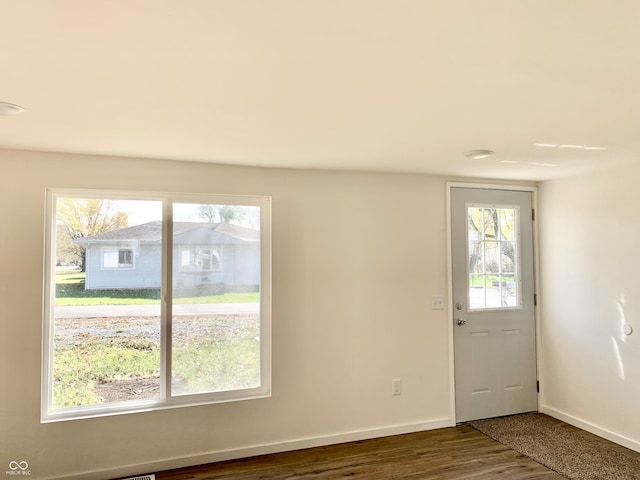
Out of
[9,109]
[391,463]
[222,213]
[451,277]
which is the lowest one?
[391,463]

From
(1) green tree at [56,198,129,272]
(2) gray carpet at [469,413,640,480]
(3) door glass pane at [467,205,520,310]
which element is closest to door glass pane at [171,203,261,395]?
(1) green tree at [56,198,129,272]

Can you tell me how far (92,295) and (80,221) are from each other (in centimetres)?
53

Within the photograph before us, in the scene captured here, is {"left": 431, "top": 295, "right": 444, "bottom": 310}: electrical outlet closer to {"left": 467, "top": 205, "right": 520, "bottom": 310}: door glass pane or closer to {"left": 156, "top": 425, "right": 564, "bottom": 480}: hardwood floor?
{"left": 467, "top": 205, "right": 520, "bottom": 310}: door glass pane

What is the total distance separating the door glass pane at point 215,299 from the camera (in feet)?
10.7

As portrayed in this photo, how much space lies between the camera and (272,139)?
104 inches

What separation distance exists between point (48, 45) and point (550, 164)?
336 centimetres

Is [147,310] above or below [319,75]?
below

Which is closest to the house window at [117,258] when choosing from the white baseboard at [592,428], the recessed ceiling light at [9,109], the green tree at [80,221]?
the green tree at [80,221]

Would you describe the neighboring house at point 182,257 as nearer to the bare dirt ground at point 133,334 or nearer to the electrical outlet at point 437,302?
the bare dirt ground at point 133,334

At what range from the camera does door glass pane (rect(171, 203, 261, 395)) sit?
10.7ft

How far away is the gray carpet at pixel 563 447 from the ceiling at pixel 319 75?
87.9 inches

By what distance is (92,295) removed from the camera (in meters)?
3.08

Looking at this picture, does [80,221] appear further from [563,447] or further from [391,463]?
[563,447]

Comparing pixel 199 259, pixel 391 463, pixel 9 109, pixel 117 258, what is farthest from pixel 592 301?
pixel 9 109
